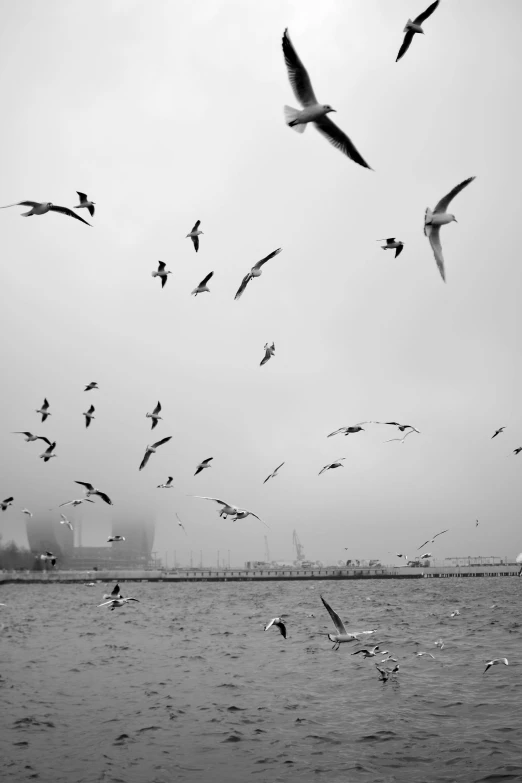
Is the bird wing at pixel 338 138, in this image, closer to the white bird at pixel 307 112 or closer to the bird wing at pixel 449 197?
the white bird at pixel 307 112

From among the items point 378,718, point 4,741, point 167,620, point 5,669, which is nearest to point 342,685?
point 378,718

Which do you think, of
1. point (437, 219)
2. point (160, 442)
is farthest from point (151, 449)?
point (437, 219)

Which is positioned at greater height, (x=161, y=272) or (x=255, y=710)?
(x=161, y=272)

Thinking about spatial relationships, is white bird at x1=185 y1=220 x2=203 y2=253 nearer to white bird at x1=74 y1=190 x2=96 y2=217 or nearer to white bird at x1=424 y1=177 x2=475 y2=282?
white bird at x1=74 y1=190 x2=96 y2=217

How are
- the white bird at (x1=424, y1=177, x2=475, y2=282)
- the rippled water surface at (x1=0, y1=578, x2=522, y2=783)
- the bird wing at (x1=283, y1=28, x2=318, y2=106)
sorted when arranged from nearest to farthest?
the bird wing at (x1=283, y1=28, x2=318, y2=106)
the white bird at (x1=424, y1=177, x2=475, y2=282)
the rippled water surface at (x1=0, y1=578, x2=522, y2=783)

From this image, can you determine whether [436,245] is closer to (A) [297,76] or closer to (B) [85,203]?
(A) [297,76]

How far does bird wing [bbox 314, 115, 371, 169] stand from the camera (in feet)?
34.8

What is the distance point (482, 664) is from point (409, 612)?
28.8 m

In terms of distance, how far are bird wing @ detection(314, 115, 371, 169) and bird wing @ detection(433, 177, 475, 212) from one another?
1.59 metres

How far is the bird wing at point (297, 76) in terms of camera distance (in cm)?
967

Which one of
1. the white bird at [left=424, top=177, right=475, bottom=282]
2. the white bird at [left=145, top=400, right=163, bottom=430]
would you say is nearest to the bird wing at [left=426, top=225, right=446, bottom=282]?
the white bird at [left=424, top=177, right=475, bottom=282]

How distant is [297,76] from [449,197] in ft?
10.4

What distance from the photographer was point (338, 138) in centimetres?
1076

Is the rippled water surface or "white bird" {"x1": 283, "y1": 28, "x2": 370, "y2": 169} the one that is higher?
"white bird" {"x1": 283, "y1": 28, "x2": 370, "y2": 169}
